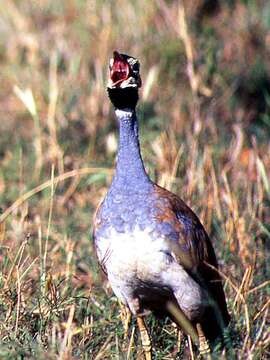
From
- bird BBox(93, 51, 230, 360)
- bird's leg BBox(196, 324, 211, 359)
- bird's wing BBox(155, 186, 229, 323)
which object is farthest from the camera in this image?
bird's leg BBox(196, 324, 211, 359)

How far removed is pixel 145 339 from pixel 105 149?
8.99 feet

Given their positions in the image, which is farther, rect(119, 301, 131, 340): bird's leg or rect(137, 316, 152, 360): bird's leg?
rect(119, 301, 131, 340): bird's leg

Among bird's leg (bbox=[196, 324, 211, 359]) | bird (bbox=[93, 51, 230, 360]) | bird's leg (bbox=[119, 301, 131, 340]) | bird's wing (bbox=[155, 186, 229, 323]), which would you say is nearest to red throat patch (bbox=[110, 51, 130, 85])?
bird (bbox=[93, 51, 230, 360])

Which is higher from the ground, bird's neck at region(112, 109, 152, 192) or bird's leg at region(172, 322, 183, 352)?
bird's neck at region(112, 109, 152, 192)

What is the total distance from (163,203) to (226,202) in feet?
4.12

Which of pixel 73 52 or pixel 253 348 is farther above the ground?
pixel 73 52

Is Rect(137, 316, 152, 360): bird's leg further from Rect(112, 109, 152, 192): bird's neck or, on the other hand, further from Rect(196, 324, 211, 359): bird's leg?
Rect(112, 109, 152, 192): bird's neck

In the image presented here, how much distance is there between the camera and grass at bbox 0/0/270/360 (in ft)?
14.3

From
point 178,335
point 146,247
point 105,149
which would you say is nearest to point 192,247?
point 146,247

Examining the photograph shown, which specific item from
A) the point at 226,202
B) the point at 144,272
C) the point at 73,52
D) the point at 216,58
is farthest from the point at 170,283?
the point at 73,52

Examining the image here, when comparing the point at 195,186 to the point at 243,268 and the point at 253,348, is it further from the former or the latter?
the point at 253,348

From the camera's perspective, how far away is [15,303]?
4.27 m

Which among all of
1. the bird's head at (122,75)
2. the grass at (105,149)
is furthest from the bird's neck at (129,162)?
the grass at (105,149)

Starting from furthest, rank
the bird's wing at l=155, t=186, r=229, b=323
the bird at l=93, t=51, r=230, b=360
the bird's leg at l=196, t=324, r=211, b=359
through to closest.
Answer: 1. the bird's leg at l=196, t=324, r=211, b=359
2. the bird's wing at l=155, t=186, r=229, b=323
3. the bird at l=93, t=51, r=230, b=360
